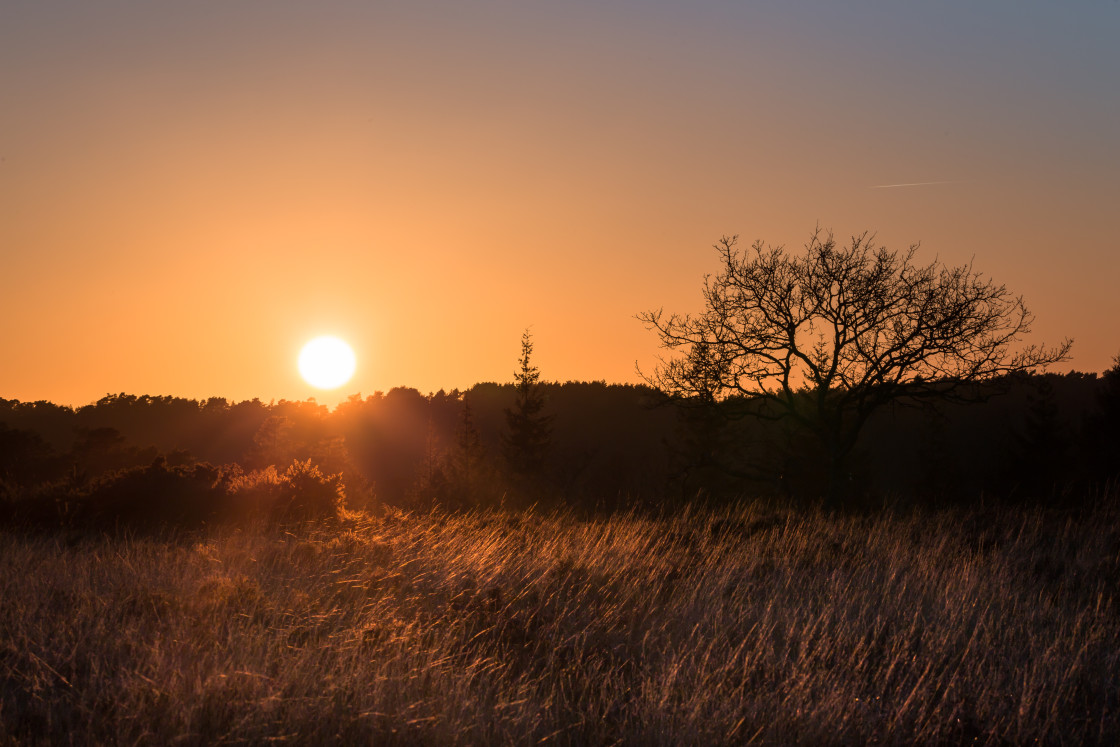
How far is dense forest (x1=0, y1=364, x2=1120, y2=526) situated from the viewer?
23.2 m

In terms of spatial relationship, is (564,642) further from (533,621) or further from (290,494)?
(290,494)

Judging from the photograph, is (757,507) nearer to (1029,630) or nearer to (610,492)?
(1029,630)

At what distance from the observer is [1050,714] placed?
574 centimetres

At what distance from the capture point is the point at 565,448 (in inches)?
3221

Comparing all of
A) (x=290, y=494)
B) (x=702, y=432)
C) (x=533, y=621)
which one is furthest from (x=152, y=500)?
(x=702, y=432)

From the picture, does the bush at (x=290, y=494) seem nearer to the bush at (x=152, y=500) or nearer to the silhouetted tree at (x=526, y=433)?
the bush at (x=152, y=500)

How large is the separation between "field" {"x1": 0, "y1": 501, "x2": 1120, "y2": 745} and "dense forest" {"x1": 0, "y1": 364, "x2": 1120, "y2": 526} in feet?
17.5

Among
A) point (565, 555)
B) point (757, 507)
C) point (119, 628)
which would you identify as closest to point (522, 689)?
point (119, 628)

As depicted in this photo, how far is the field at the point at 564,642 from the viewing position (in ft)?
17.4

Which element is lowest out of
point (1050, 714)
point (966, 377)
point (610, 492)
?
point (610, 492)

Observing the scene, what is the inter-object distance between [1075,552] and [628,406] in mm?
104110

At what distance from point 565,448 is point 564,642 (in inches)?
2947

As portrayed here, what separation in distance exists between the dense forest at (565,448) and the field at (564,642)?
534cm

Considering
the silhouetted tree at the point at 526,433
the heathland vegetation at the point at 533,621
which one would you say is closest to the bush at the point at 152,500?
the heathland vegetation at the point at 533,621
